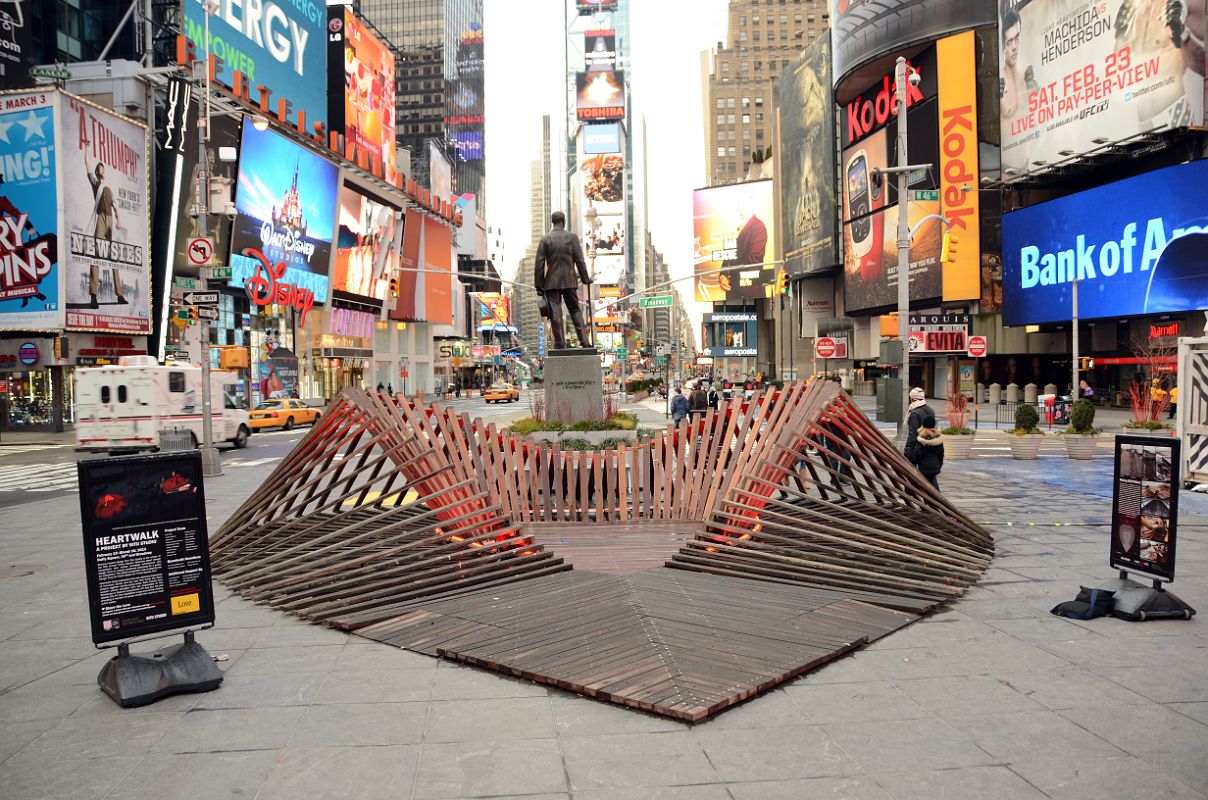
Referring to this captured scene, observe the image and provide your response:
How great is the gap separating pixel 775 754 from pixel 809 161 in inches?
3133

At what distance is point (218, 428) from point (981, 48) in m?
49.1

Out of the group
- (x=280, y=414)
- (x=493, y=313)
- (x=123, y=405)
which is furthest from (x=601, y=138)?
(x=123, y=405)

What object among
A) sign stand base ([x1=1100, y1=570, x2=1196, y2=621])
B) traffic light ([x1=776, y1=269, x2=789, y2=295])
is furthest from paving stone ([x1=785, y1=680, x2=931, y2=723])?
traffic light ([x1=776, y1=269, x2=789, y2=295])

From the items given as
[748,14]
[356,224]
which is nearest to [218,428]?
[356,224]

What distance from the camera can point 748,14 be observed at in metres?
154

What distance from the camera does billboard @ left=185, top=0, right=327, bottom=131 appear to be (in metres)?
48.0

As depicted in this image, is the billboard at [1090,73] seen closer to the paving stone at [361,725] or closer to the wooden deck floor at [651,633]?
the wooden deck floor at [651,633]

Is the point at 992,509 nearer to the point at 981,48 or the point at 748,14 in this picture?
the point at 981,48

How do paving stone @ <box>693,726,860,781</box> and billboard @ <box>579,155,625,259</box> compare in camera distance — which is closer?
paving stone @ <box>693,726,860,781</box>

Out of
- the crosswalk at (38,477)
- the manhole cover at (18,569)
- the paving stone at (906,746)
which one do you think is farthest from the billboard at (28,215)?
the paving stone at (906,746)

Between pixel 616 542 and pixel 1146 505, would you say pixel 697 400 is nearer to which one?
pixel 616 542

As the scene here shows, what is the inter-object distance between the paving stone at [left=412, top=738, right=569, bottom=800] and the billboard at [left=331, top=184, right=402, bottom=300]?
5881 cm

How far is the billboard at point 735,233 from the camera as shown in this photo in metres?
99.3

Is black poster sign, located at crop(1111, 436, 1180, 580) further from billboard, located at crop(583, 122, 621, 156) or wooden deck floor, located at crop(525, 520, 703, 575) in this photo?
billboard, located at crop(583, 122, 621, 156)
